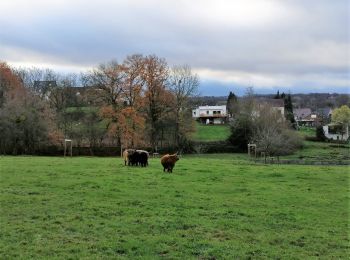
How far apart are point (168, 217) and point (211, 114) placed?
128766mm

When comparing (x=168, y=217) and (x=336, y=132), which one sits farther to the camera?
(x=336, y=132)

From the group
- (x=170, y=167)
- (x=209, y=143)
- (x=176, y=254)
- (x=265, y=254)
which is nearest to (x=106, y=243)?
(x=176, y=254)

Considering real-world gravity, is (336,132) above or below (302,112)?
below

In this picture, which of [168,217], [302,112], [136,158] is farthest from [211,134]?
[302,112]

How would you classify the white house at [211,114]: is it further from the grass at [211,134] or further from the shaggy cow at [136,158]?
the shaggy cow at [136,158]

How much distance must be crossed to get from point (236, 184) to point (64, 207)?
9536mm

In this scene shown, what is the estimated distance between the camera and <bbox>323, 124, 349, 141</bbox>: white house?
115 metres

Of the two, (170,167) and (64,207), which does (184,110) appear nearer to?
(170,167)

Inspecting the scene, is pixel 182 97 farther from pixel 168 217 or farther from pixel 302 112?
pixel 302 112

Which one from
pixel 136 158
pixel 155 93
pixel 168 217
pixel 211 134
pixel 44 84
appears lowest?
pixel 168 217

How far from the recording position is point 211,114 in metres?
142

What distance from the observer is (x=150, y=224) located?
41.4 feet

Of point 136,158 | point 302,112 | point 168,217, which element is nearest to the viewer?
point 168,217

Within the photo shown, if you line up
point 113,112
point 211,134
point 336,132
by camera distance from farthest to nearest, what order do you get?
point 336,132
point 211,134
point 113,112
